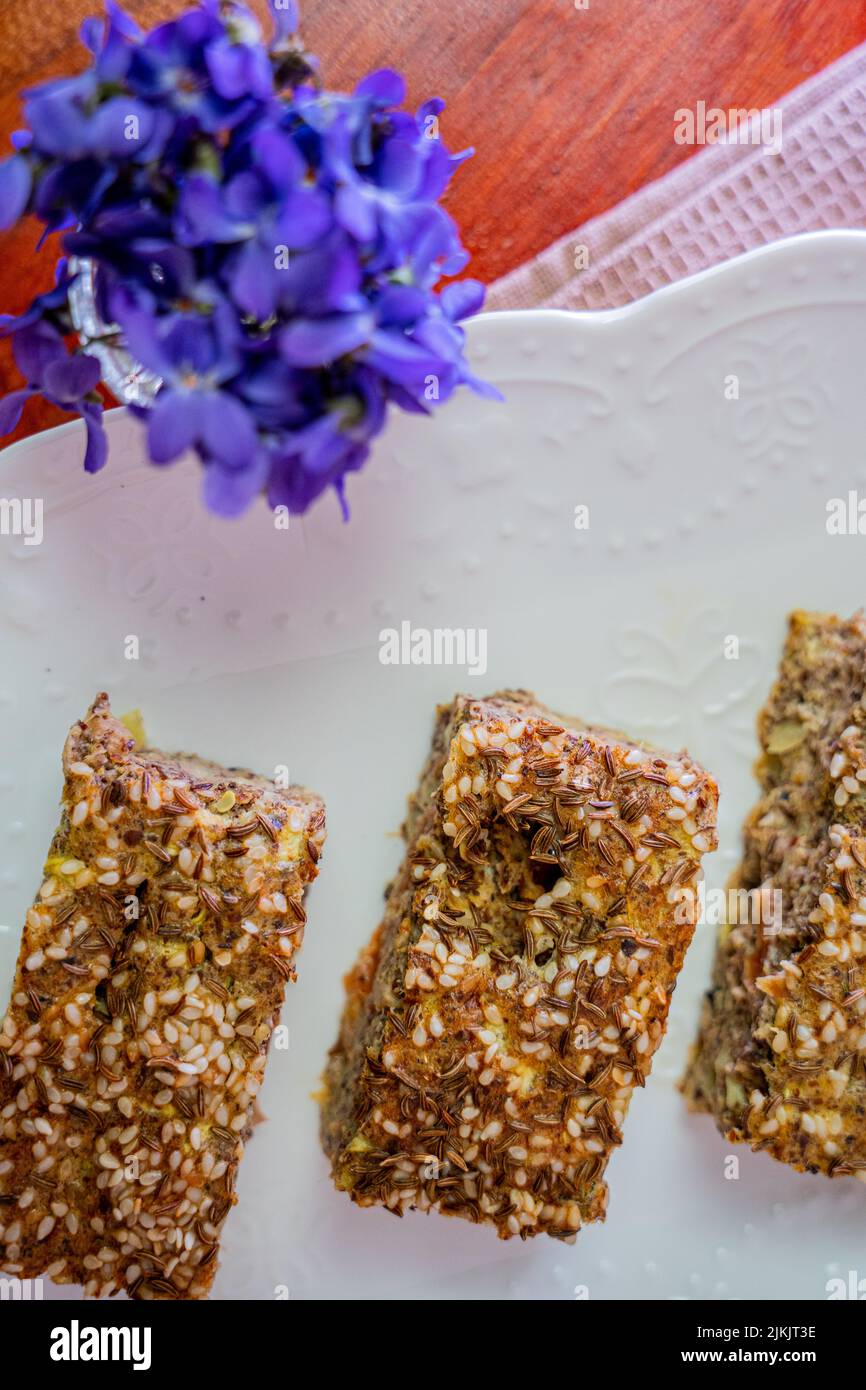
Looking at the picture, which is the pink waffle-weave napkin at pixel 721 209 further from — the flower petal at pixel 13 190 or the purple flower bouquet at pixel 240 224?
the flower petal at pixel 13 190

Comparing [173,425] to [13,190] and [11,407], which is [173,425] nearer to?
[13,190]

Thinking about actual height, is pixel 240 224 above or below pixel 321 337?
above

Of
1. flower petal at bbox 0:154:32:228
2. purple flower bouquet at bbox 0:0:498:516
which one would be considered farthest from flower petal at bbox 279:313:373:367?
flower petal at bbox 0:154:32:228

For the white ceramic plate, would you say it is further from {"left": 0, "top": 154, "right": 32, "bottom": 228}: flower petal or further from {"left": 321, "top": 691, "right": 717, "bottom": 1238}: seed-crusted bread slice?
{"left": 0, "top": 154, "right": 32, "bottom": 228}: flower petal

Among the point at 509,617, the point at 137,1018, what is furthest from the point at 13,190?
the point at 137,1018

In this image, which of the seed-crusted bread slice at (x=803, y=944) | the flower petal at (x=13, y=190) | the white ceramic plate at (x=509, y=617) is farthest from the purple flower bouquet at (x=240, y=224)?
the seed-crusted bread slice at (x=803, y=944)
